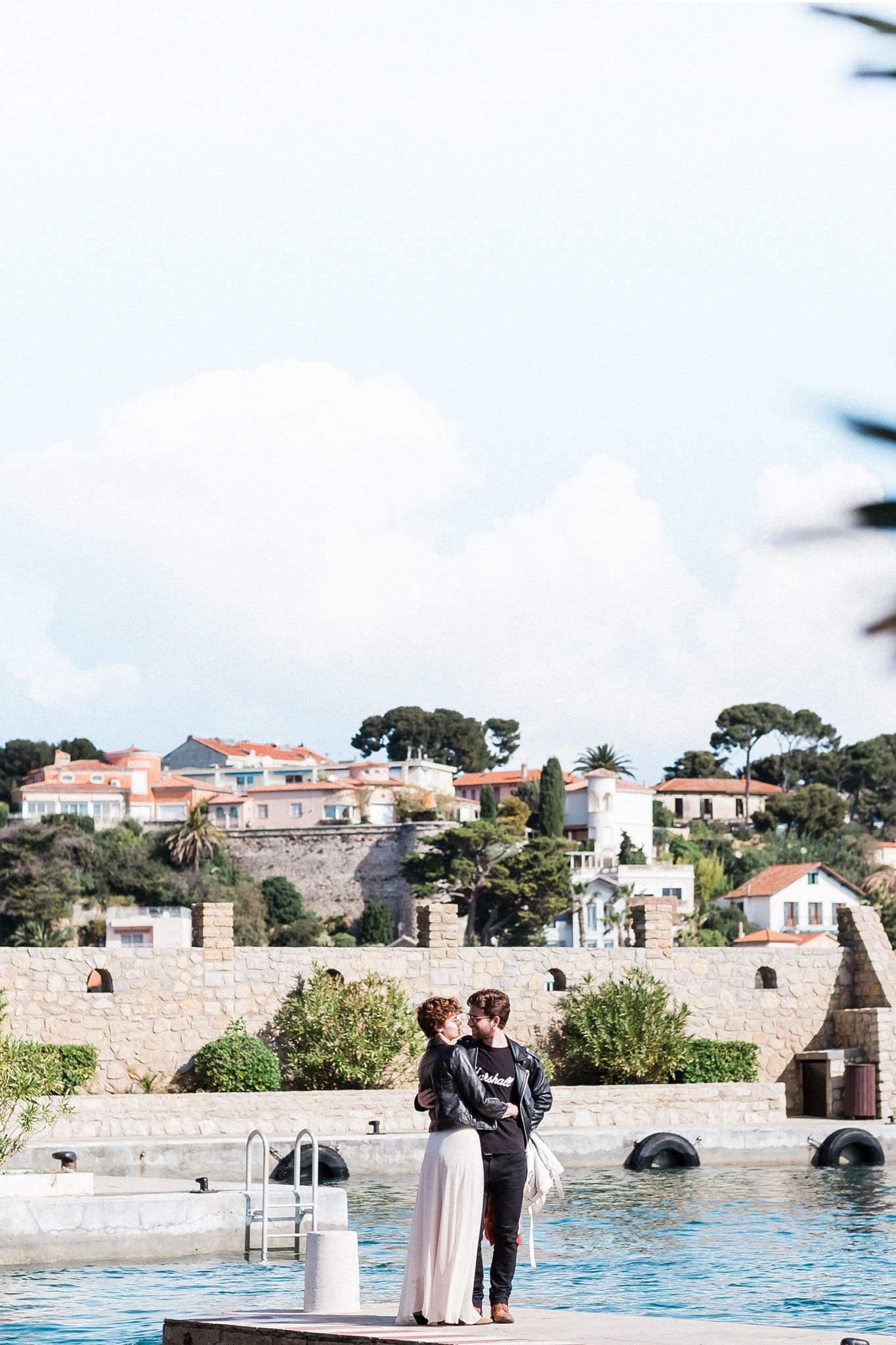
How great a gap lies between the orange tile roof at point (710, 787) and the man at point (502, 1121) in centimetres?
11595

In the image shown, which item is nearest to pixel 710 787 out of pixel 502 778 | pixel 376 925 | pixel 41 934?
pixel 502 778

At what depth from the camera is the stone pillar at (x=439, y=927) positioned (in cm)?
3000

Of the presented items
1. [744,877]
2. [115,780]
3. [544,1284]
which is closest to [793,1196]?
[544,1284]

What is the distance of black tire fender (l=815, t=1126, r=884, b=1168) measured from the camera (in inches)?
940

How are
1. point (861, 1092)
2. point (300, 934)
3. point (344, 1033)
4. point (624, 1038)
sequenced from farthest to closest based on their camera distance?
point (300, 934) < point (861, 1092) < point (624, 1038) < point (344, 1033)

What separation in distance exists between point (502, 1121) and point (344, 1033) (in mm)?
19569

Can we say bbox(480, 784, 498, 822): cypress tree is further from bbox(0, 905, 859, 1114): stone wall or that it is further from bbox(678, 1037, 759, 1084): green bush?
bbox(678, 1037, 759, 1084): green bush

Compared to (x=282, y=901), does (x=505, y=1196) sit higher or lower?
lower

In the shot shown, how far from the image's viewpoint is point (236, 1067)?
27219 mm

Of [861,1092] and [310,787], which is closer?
[861,1092]

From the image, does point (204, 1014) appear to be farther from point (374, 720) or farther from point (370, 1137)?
point (374, 720)

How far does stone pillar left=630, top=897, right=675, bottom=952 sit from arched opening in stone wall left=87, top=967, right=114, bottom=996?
29.2ft

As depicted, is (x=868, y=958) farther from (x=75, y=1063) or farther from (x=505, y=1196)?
(x=505, y=1196)

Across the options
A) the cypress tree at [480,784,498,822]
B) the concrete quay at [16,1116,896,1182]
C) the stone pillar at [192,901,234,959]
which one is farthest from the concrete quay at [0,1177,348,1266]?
A: the cypress tree at [480,784,498,822]
